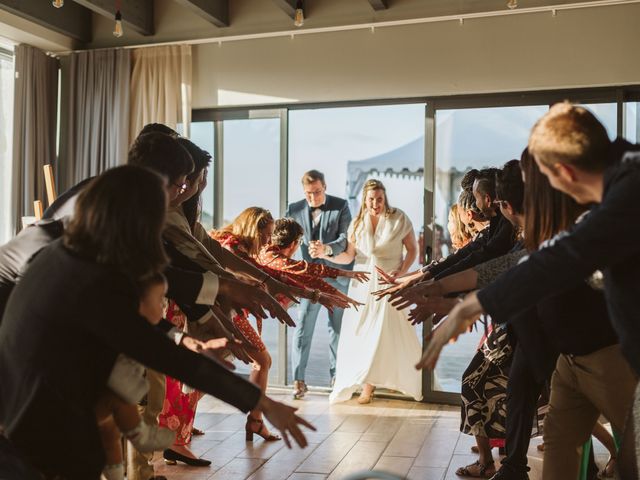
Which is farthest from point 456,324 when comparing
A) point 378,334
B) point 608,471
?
point 378,334

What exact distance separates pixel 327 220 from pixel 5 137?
2.61 m

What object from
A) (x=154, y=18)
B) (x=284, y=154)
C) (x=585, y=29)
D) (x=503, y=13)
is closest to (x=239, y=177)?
(x=284, y=154)

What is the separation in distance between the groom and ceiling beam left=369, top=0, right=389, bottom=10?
1.31 metres

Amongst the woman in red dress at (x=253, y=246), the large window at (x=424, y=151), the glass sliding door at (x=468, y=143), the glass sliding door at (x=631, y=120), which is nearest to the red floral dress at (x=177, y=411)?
the woman in red dress at (x=253, y=246)

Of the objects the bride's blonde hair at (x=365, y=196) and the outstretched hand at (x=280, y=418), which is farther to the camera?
the bride's blonde hair at (x=365, y=196)

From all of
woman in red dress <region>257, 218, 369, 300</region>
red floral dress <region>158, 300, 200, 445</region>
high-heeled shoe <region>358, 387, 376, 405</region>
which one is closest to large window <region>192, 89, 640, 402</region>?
high-heeled shoe <region>358, 387, 376, 405</region>

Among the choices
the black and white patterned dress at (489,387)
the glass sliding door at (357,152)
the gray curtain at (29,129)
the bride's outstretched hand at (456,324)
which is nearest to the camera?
the bride's outstretched hand at (456,324)

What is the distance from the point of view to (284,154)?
20.2 feet

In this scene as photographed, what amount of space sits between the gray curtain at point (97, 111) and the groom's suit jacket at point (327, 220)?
148cm

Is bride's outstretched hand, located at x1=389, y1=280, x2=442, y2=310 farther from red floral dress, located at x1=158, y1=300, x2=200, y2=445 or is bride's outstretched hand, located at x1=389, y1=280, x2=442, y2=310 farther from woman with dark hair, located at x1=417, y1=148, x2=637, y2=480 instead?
red floral dress, located at x1=158, y1=300, x2=200, y2=445

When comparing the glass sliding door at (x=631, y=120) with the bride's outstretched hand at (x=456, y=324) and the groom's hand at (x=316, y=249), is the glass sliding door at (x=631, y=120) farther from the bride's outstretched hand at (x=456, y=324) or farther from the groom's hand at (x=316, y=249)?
the bride's outstretched hand at (x=456, y=324)

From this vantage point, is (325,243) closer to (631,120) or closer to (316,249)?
(316,249)

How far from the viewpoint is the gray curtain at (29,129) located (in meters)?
6.12

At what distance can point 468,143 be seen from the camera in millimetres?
5719
